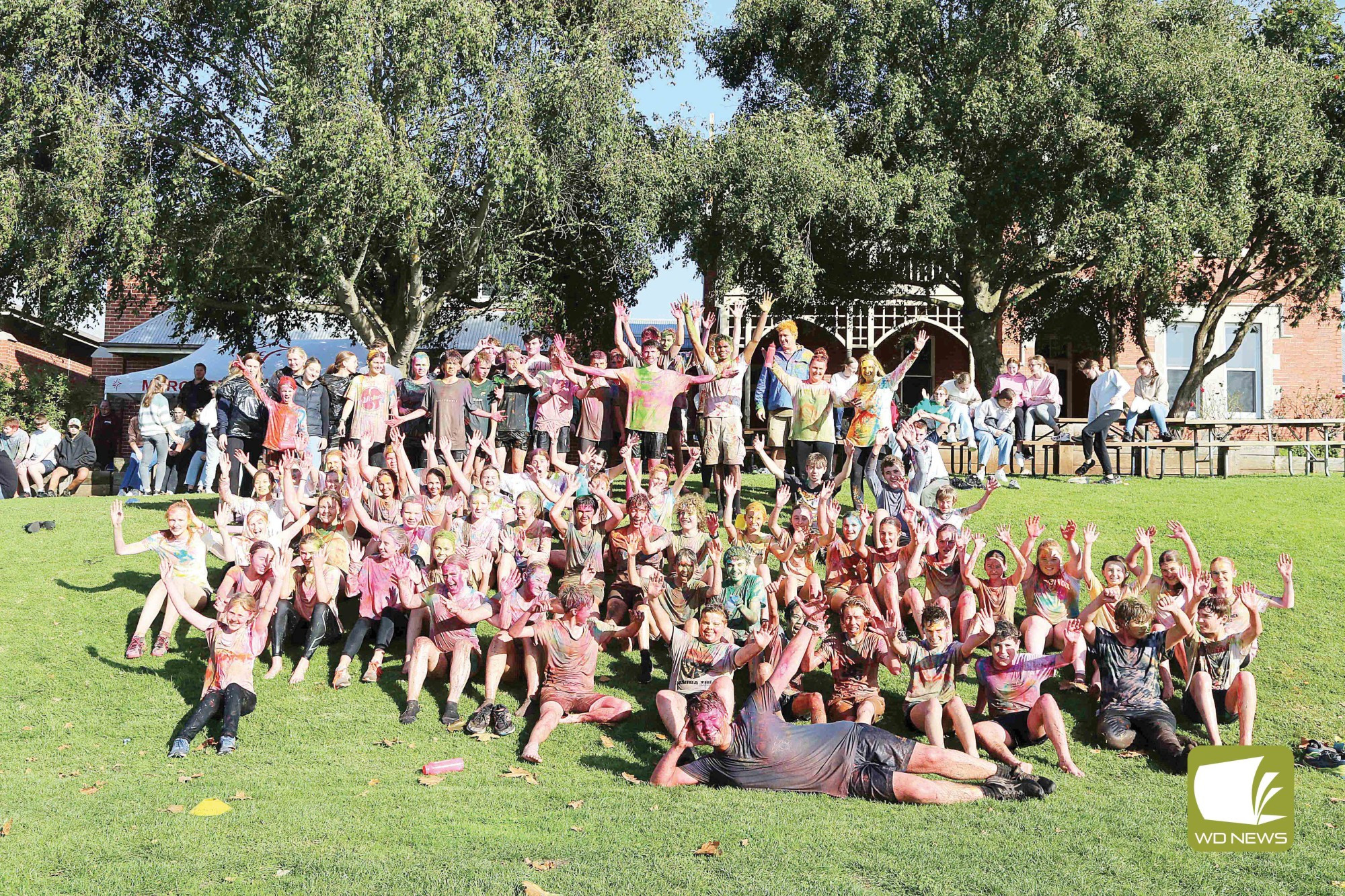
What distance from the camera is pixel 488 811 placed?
6.02m

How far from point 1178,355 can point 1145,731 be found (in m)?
19.4

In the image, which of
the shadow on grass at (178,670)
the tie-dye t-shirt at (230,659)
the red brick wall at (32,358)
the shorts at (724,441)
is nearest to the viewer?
the tie-dye t-shirt at (230,659)

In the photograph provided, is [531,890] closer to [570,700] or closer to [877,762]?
[877,762]

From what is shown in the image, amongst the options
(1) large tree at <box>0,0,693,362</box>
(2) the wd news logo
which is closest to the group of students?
(2) the wd news logo

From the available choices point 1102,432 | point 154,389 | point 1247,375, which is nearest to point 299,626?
point 154,389

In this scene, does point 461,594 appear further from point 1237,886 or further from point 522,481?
point 1237,886

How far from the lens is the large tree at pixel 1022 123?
16797 mm

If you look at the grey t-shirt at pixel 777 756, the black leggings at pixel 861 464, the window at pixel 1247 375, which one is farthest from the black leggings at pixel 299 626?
the window at pixel 1247 375

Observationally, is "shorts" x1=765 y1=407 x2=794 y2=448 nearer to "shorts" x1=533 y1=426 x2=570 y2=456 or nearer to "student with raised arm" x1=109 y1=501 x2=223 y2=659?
"shorts" x1=533 y1=426 x2=570 y2=456

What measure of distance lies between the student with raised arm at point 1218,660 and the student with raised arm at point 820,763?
169cm

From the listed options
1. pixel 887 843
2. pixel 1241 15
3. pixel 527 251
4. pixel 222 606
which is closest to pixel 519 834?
pixel 887 843

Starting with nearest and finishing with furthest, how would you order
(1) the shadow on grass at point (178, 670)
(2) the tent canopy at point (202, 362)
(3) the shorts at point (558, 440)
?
(1) the shadow on grass at point (178, 670) < (3) the shorts at point (558, 440) < (2) the tent canopy at point (202, 362)

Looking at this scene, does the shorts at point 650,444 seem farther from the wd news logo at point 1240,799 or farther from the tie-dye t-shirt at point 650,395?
the wd news logo at point 1240,799

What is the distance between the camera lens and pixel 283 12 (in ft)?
47.7
